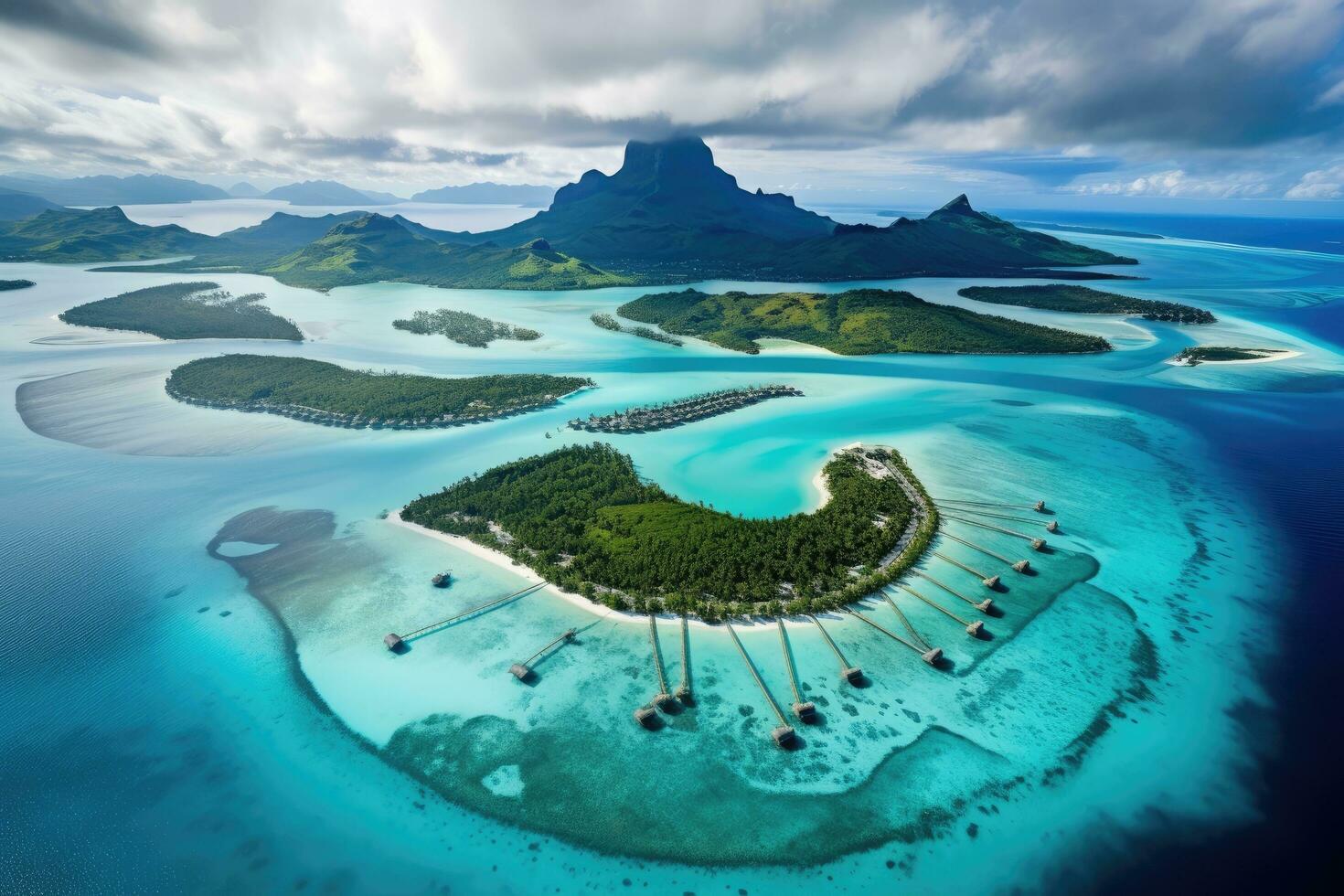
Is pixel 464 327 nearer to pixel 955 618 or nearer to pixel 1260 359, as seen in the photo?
pixel 955 618

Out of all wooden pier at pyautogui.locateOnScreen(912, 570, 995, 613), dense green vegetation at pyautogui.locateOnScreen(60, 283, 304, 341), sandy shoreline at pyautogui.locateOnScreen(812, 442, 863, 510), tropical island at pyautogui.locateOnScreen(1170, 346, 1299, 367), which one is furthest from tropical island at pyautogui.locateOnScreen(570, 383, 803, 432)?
dense green vegetation at pyautogui.locateOnScreen(60, 283, 304, 341)

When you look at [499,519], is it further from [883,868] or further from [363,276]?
[363,276]

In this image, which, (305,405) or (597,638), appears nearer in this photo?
(597,638)

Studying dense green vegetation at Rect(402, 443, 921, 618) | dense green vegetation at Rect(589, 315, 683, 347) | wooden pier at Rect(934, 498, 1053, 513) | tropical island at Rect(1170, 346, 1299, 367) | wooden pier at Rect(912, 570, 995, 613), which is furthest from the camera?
dense green vegetation at Rect(589, 315, 683, 347)

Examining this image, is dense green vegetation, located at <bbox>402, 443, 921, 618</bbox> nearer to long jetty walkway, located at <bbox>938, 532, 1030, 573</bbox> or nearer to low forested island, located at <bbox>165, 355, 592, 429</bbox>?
long jetty walkway, located at <bbox>938, 532, 1030, 573</bbox>

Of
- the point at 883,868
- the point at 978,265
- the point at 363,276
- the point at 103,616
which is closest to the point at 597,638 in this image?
the point at 883,868

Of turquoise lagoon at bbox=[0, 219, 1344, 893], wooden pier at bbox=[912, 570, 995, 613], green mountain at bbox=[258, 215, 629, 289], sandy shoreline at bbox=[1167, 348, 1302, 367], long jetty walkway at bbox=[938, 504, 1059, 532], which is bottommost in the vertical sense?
turquoise lagoon at bbox=[0, 219, 1344, 893]

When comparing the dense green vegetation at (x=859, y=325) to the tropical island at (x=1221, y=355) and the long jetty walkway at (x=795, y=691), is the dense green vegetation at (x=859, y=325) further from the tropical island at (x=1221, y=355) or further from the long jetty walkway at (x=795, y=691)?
the long jetty walkway at (x=795, y=691)
